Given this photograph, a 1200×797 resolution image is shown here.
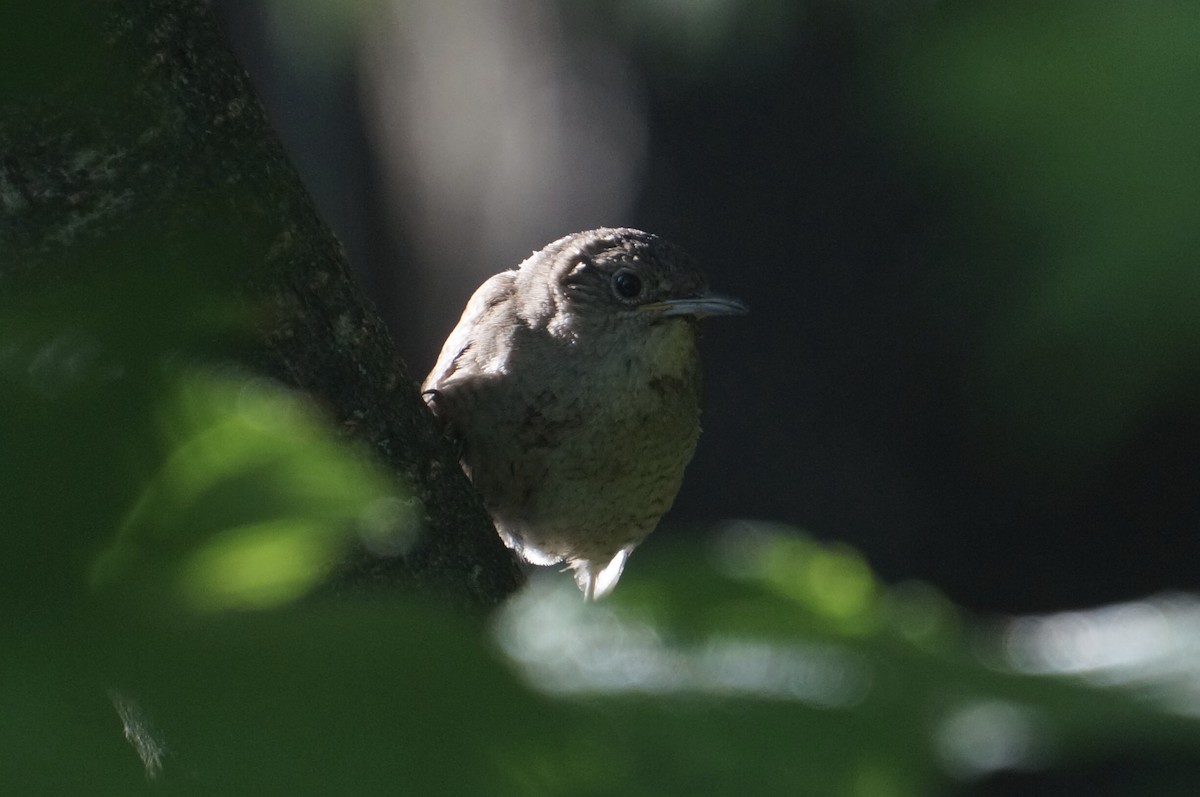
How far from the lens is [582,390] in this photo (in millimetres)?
3973

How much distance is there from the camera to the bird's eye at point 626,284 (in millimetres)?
4191

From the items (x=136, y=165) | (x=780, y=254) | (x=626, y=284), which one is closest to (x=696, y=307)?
(x=626, y=284)

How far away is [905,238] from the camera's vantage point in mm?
6484

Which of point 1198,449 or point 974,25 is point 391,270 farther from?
point 974,25

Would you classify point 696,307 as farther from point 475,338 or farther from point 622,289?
point 475,338

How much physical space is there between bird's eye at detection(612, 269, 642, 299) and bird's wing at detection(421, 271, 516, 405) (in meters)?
0.34

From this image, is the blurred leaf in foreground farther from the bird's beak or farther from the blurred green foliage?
the bird's beak

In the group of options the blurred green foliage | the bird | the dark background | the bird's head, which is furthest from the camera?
the dark background

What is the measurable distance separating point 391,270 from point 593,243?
4.66 m

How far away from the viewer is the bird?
3943 mm

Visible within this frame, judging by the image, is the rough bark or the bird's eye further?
the bird's eye

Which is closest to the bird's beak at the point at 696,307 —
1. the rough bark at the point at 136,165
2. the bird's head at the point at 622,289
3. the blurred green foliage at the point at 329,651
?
the bird's head at the point at 622,289

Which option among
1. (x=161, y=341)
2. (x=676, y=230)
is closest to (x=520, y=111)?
(x=676, y=230)

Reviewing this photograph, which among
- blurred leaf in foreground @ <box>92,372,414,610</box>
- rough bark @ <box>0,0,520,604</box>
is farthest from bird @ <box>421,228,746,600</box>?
blurred leaf in foreground @ <box>92,372,414,610</box>
